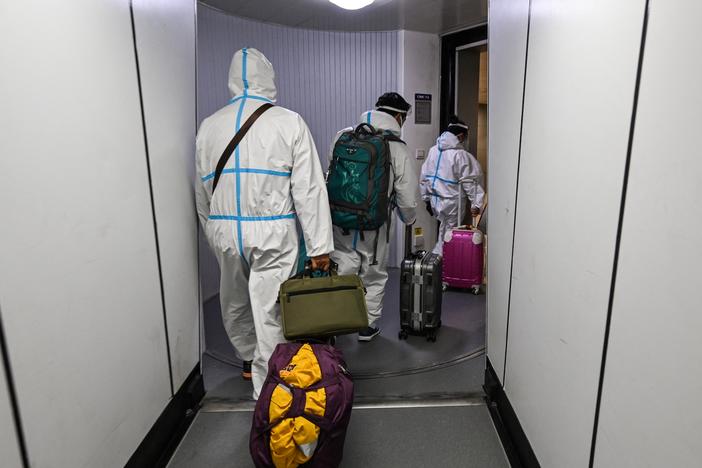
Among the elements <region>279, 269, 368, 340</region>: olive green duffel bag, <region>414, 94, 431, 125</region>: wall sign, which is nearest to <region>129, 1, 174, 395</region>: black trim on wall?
<region>279, 269, 368, 340</region>: olive green duffel bag

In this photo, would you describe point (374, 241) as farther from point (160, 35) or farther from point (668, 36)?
point (668, 36)

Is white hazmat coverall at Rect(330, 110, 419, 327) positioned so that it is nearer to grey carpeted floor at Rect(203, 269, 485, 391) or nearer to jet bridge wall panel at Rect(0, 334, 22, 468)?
grey carpeted floor at Rect(203, 269, 485, 391)

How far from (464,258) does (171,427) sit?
2773 mm

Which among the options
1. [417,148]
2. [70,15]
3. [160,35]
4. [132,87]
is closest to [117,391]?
[132,87]

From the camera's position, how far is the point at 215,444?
2.16 meters

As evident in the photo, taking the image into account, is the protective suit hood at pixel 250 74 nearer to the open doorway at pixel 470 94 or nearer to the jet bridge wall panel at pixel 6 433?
the jet bridge wall panel at pixel 6 433

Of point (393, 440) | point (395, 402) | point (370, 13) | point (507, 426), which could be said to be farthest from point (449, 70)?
point (393, 440)

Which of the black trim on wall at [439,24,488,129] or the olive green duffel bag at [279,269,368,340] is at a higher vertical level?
the black trim on wall at [439,24,488,129]

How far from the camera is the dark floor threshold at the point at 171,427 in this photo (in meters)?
1.87

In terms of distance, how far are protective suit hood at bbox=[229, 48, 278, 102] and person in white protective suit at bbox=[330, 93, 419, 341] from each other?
696 mm

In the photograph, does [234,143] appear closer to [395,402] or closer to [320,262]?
[320,262]

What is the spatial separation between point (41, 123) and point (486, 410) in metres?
2.27

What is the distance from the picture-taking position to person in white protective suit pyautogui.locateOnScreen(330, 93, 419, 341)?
3027mm

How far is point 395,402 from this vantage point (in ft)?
8.11
